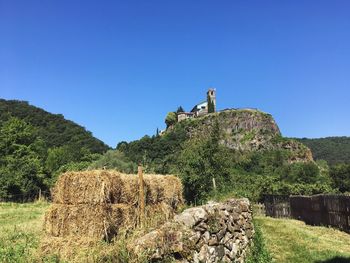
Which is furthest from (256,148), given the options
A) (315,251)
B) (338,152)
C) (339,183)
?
(315,251)

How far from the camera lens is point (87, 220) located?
32.1ft

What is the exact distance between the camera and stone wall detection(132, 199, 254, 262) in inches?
314

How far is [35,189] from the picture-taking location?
1847 inches

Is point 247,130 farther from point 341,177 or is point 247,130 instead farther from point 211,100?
point 341,177

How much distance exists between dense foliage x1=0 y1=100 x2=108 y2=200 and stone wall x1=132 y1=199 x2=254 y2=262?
3654 centimetres

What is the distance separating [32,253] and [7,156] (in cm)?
5548

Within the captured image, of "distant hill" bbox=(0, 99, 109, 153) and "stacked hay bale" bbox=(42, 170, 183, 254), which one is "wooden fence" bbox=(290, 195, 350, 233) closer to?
"stacked hay bale" bbox=(42, 170, 183, 254)

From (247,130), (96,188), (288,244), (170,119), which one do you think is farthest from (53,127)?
(96,188)

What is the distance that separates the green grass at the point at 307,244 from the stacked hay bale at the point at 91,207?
491 cm

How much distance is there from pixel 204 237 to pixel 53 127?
104 meters

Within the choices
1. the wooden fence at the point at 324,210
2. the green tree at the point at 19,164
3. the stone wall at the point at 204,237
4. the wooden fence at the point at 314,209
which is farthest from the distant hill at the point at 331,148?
the stone wall at the point at 204,237

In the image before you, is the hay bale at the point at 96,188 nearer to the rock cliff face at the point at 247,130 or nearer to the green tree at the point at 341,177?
the green tree at the point at 341,177

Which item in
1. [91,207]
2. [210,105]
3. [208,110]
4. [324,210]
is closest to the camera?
[91,207]

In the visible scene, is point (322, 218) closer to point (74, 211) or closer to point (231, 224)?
point (231, 224)
